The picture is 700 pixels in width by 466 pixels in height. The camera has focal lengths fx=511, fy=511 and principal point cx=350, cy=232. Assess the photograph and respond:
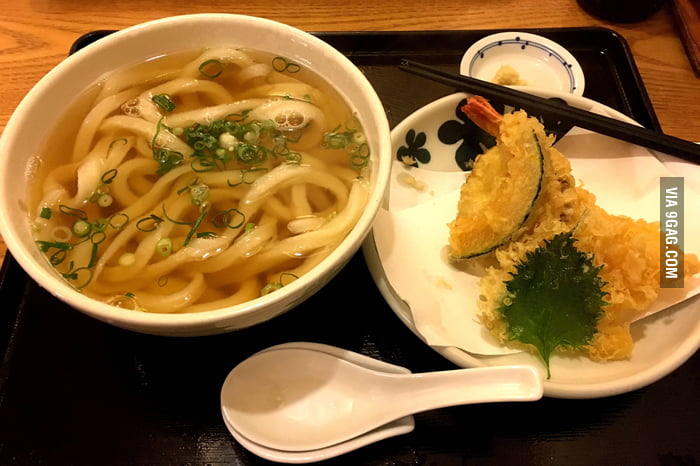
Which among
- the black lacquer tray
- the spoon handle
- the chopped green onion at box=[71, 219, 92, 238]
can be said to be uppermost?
the chopped green onion at box=[71, 219, 92, 238]

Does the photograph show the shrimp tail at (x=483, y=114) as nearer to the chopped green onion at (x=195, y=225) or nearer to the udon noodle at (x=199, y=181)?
the udon noodle at (x=199, y=181)

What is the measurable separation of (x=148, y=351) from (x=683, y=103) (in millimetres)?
1807

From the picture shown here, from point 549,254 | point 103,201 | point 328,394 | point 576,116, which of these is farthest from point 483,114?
point 103,201

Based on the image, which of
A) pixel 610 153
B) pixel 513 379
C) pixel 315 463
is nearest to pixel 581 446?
pixel 513 379

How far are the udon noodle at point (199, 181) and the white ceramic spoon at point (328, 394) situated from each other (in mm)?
168

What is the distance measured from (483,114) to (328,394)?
0.84 metres

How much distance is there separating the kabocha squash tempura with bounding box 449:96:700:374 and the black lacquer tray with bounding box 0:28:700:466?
155 mm

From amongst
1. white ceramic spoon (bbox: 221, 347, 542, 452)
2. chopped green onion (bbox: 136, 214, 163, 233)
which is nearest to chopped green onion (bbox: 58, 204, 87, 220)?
chopped green onion (bbox: 136, 214, 163, 233)

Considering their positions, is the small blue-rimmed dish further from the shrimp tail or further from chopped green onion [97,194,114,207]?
chopped green onion [97,194,114,207]

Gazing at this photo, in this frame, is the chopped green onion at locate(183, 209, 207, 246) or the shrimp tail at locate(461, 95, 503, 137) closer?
the chopped green onion at locate(183, 209, 207, 246)

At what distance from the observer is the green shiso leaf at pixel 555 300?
1.10 m

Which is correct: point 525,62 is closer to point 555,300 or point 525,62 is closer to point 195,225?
point 555,300

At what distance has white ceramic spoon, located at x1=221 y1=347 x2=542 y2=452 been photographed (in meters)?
0.96

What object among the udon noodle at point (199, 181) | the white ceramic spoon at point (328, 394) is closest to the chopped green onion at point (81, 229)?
the udon noodle at point (199, 181)
